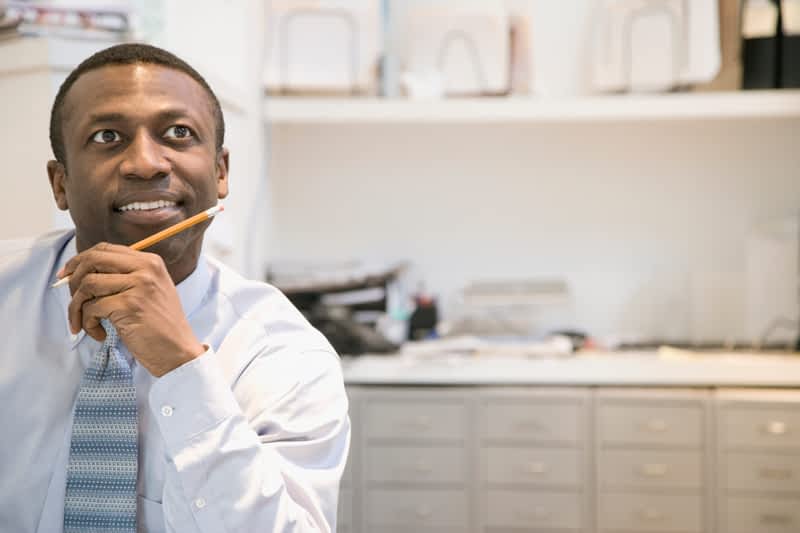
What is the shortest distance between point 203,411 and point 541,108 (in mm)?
1955

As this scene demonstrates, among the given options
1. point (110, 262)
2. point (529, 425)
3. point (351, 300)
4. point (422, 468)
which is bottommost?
point (422, 468)

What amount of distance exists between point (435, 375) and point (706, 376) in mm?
769

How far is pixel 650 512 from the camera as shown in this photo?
237cm

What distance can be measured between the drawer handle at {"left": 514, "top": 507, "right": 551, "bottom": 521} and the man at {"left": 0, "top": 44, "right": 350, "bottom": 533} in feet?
4.86

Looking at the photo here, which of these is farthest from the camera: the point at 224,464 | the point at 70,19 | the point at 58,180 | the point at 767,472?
the point at 767,472

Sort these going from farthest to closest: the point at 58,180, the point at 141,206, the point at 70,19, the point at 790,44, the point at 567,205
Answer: the point at 567,205, the point at 790,44, the point at 70,19, the point at 58,180, the point at 141,206

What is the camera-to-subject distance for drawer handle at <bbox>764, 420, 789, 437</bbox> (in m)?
2.32

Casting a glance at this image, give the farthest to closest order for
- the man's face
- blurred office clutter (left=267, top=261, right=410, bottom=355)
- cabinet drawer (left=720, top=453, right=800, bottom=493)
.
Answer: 1. blurred office clutter (left=267, top=261, right=410, bottom=355)
2. cabinet drawer (left=720, top=453, right=800, bottom=493)
3. the man's face

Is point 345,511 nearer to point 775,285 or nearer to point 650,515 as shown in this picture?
point 650,515

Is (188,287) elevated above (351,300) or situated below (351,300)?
above

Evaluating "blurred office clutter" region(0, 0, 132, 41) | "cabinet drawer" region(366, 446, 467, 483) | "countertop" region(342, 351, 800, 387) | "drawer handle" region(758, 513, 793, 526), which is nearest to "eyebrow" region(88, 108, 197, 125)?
"blurred office clutter" region(0, 0, 132, 41)

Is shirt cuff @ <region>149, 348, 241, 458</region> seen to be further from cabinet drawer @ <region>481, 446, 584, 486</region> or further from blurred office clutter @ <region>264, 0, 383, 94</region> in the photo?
blurred office clutter @ <region>264, 0, 383, 94</region>

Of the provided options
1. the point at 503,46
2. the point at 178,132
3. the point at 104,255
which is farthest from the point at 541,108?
the point at 104,255

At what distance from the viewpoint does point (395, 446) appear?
242 centimetres
